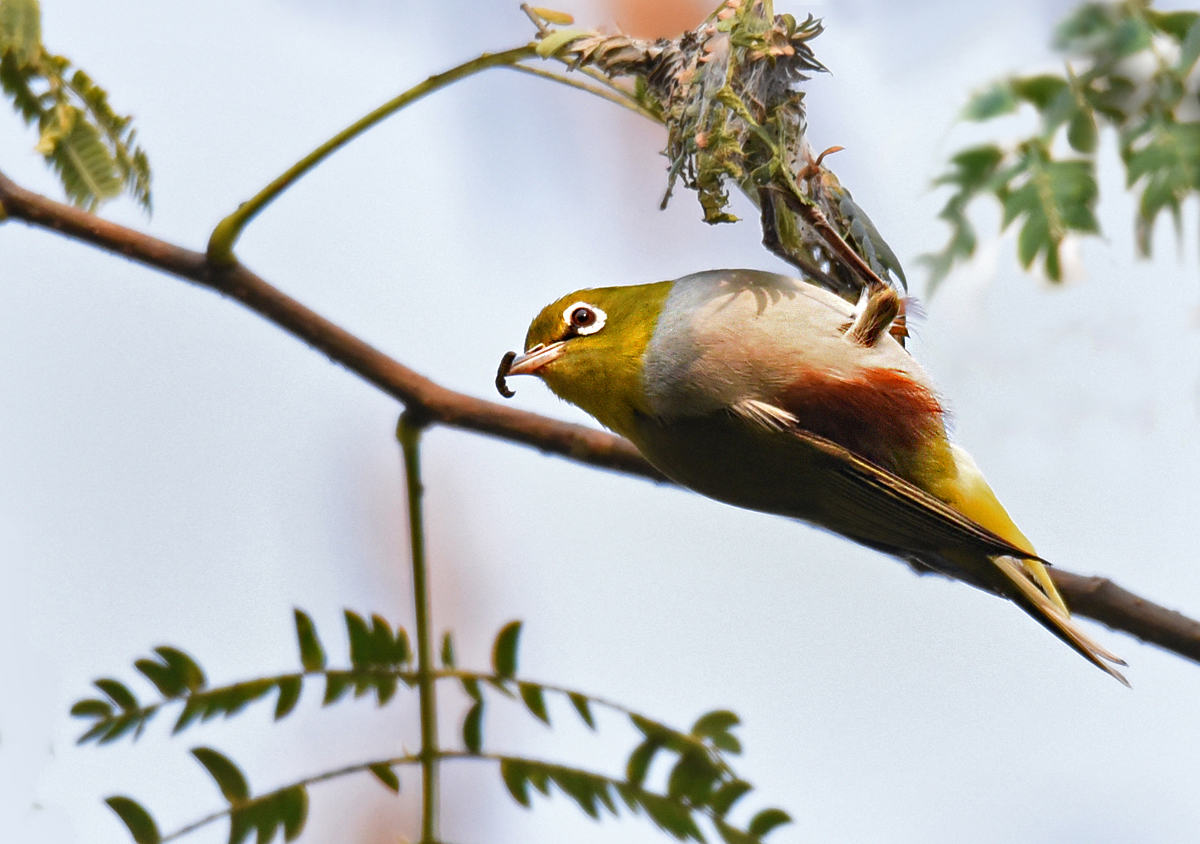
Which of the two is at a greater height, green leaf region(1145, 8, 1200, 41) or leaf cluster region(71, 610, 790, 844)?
green leaf region(1145, 8, 1200, 41)

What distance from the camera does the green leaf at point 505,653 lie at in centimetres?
240

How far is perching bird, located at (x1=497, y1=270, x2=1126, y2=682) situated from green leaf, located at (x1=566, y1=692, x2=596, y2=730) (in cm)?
49

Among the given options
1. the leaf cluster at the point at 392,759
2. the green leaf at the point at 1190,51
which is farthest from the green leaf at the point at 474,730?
the green leaf at the point at 1190,51

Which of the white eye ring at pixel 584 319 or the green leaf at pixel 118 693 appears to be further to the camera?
the white eye ring at pixel 584 319

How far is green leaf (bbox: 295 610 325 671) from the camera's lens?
234cm

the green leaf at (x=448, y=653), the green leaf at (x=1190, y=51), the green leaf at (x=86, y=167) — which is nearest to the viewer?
the green leaf at (x=1190, y=51)

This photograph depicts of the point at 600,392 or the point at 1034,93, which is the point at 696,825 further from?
the point at 1034,93

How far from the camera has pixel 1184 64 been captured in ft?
6.24

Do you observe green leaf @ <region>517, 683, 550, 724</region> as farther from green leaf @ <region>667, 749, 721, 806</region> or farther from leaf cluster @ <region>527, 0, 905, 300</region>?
leaf cluster @ <region>527, 0, 905, 300</region>

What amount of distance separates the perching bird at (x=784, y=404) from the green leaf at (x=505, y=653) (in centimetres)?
49

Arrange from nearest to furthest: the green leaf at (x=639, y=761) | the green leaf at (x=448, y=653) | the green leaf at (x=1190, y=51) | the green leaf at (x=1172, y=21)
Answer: the green leaf at (x=1190, y=51)
the green leaf at (x=1172, y=21)
the green leaf at (x=639, y=761)
the green leaf at (x=448, y=653)

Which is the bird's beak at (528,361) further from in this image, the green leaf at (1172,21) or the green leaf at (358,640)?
the green leaf at (1172,21)

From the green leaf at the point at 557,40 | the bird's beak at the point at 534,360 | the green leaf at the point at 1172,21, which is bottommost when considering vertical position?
the bird's beak at the point at 534,360

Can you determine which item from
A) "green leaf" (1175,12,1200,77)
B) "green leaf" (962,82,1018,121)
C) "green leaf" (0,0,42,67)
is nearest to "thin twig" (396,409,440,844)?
"green leaf" (0,0,42,67)
